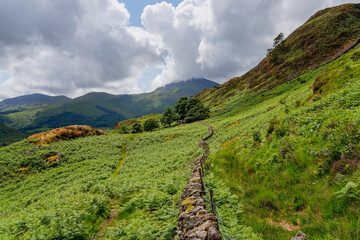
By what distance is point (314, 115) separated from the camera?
12.4m

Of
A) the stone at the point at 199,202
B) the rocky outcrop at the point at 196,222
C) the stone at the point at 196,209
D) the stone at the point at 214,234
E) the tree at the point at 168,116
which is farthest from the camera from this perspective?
the tree at the point at 168,116

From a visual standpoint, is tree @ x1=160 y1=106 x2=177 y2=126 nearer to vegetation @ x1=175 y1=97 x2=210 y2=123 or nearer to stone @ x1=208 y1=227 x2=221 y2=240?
vegetation @ x1=175 y1=97 x2=210 y2=123

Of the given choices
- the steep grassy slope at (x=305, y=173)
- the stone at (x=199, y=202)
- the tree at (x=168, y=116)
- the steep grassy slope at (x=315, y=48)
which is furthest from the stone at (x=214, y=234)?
the tree at (x=168, y=116)

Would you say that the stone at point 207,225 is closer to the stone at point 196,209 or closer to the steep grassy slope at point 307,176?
the steep grassy slope at point 307,176

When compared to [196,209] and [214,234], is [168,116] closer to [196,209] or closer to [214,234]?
[196,209]

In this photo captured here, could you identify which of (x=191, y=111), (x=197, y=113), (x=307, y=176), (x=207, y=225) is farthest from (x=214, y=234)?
(x=191, y=111)

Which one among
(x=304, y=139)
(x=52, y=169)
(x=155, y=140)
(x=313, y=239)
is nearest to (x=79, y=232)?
(x=313, y=239)

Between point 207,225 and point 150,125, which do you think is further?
point 150,125

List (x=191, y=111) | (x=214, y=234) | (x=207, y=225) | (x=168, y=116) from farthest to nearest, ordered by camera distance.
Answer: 1. (x=168, y=116)
2. (x=191, y=111)
3. (x=207, y=225)
4. (x=214, y=234)

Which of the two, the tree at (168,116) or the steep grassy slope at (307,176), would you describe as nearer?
the steep grassy slope at (307,176)

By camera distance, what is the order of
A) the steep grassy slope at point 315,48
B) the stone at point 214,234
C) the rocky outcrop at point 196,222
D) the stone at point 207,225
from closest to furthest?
the stone at point 214,234 < the rocky outcrop at point 196,222 < the stone at point 207,225 < the steep grassy slope at point 315,48

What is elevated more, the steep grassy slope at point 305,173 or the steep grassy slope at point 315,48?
the steep grassy slope at point 315,48

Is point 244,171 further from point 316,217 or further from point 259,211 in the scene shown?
point 316,217

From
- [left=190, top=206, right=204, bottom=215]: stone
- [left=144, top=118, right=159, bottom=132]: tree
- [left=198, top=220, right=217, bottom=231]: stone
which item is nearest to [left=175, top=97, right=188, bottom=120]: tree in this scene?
[left=144, top=118, right=159, bottom=132]: tree
